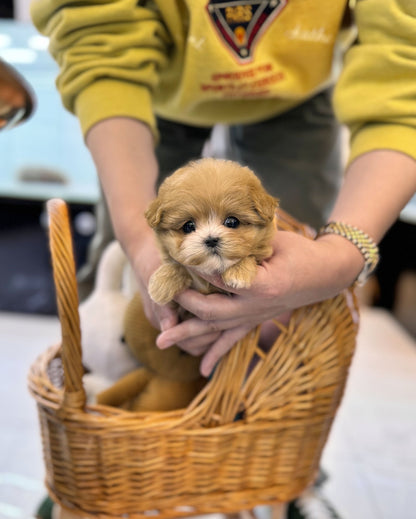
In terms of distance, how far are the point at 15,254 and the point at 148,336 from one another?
1562mm

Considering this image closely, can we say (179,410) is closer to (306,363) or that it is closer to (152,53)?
(306,363)

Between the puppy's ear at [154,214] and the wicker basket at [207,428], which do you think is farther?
the wicker basket at [207,428]

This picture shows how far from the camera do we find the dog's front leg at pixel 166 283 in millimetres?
555

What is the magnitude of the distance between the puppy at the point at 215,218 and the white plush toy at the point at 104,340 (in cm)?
30

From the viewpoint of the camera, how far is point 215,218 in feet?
1.63

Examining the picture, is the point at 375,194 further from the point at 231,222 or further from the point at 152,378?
the point at 152,378

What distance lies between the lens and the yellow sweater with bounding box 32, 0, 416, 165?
70 cm

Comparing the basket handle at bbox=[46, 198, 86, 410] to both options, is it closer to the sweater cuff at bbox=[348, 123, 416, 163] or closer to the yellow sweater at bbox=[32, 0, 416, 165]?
the yellow sweater at bbox=[32, 0, 416, 165]

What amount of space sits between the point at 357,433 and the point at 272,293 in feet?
2.60

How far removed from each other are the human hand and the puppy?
0.03 meters

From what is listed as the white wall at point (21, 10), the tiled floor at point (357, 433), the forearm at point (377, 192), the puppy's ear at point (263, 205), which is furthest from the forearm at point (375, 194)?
the white wall at point (21, 10)

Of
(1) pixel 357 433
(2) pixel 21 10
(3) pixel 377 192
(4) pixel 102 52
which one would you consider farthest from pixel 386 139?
(2) pixel 21 10

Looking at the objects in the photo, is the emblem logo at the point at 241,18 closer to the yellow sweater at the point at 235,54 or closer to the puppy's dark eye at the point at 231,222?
the yellow sweater at the point at 235,54

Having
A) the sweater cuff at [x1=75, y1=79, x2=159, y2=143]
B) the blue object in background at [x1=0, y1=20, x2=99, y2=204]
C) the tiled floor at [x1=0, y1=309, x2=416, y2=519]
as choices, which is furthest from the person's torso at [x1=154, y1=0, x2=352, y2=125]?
the blue object in background at [x1=0, y1=20, x2=99, y2=204]
